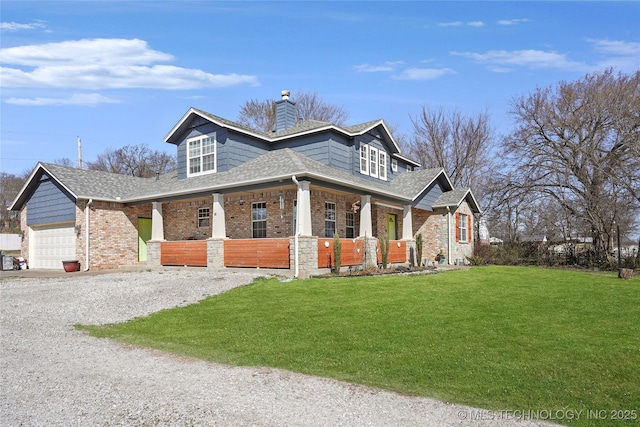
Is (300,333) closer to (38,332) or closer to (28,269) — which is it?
(38,332)

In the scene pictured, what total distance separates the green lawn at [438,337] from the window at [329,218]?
662cm

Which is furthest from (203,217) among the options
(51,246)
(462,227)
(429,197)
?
(462,227)

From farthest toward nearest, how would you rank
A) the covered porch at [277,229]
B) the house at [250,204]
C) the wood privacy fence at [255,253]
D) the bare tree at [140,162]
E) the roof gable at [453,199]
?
the bare tree at [140,162], the roof gable at [453,199], the house at [250,204], the wood privacy fence at [255,253], the covered porch at [277,229]

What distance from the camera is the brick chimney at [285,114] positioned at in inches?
891

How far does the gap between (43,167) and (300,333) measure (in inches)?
750

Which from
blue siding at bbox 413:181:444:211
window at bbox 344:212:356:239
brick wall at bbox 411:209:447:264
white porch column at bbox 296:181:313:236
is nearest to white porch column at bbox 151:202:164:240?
white porch column at bbox 296:181:313:236

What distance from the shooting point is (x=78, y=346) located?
23.6 ft

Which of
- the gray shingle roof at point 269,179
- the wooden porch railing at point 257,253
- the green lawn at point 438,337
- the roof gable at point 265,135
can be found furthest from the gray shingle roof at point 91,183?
the green lawn at point 438,337

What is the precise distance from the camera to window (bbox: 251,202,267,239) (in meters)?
18.5

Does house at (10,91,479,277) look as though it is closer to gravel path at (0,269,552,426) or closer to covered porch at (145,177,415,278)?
covered porch at (145,177,415,278)

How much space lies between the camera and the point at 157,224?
20.0m

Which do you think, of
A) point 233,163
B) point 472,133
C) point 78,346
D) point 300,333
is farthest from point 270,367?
point 472,133

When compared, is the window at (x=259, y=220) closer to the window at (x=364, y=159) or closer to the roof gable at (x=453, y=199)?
the window at (x=364, y=159)

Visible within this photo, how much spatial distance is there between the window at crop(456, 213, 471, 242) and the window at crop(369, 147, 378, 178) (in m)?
6.08
